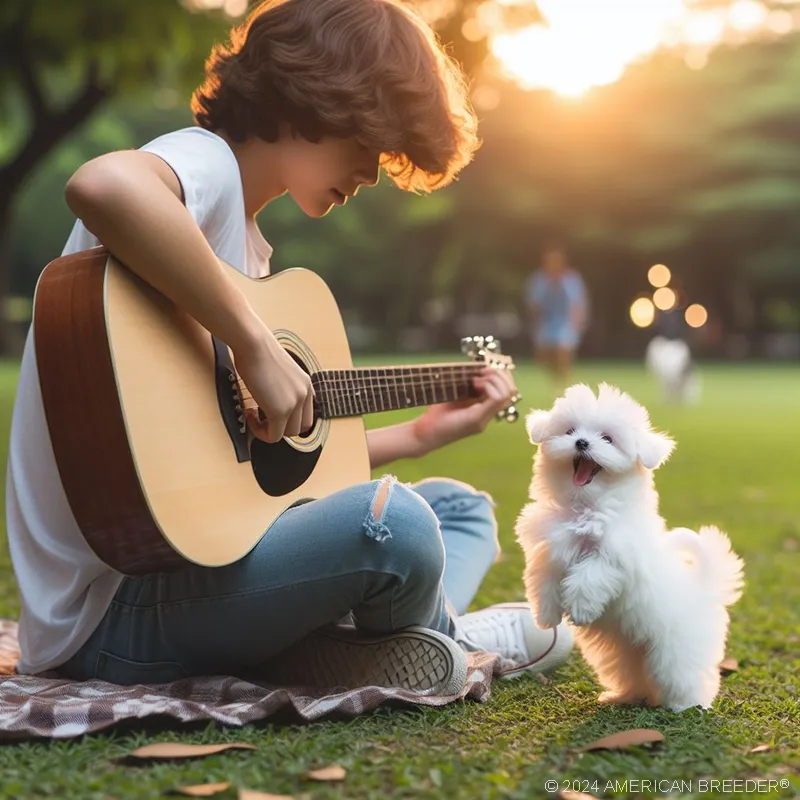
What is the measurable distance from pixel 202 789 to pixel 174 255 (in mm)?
1108

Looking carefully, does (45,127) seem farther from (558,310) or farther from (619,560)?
(619,560)

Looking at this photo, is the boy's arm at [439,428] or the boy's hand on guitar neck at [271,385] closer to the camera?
the boy's hand on guitar neck at [271,385]

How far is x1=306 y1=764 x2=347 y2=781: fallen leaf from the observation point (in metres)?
2.11

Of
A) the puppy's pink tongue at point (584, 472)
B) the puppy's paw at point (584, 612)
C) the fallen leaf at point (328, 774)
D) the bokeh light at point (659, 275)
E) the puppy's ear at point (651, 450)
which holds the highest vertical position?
the bokeh light at point (659, 275)

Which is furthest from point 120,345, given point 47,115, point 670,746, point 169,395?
point 47,115

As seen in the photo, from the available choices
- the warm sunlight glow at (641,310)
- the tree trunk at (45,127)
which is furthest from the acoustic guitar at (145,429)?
the warm sunlight glow at (641,310)

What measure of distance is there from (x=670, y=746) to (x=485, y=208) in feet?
121

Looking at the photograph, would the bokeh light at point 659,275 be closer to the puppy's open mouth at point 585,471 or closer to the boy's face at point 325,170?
the boy's face at point 325,170

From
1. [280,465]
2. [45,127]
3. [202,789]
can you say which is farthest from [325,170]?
[45,127]

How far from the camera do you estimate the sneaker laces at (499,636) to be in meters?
3.13

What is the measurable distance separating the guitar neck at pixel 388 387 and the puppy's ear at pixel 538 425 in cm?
63

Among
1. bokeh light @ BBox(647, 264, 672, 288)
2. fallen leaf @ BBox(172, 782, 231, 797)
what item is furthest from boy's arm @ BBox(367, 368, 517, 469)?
bokeh light @ BBox(647, 264, 672, 288)

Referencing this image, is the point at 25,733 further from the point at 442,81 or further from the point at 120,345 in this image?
the point at 442,81

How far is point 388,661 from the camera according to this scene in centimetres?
273
